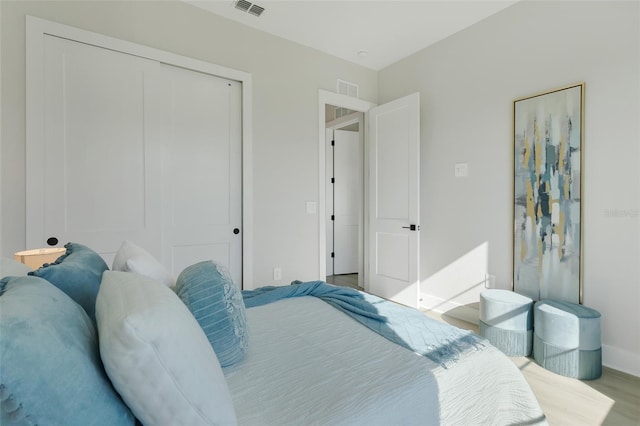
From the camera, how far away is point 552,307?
2.35 m

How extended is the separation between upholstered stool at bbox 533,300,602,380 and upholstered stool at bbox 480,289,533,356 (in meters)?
0.18

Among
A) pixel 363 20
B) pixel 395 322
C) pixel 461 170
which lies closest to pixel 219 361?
pixel 395 322

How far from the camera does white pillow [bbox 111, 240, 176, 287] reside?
50.7 inches

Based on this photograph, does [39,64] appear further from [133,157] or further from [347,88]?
[347,88]

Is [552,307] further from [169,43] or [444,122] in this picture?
[169,43]

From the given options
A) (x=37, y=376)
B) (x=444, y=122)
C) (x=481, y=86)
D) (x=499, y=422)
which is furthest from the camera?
(x=444, y=122)

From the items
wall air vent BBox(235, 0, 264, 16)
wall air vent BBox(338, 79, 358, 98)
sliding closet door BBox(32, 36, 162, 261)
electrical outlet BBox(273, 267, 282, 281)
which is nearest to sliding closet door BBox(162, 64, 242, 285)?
sliding closet door BBox(32, 36, 162, 261)

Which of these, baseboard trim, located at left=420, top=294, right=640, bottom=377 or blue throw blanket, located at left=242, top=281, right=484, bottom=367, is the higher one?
blue throw blanket, located at left=242, top=281, right=484, bottom=367

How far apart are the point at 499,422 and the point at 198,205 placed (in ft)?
8.64

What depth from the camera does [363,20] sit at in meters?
3.09

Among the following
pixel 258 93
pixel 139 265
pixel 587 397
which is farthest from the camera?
pixel 258 93

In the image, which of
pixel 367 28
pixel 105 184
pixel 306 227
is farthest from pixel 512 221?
pixel 105 184

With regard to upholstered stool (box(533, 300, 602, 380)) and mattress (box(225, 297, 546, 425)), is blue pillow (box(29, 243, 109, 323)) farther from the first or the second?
upholstered stool (box(533, 300, 602, 380))

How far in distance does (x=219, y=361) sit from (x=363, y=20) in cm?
317
